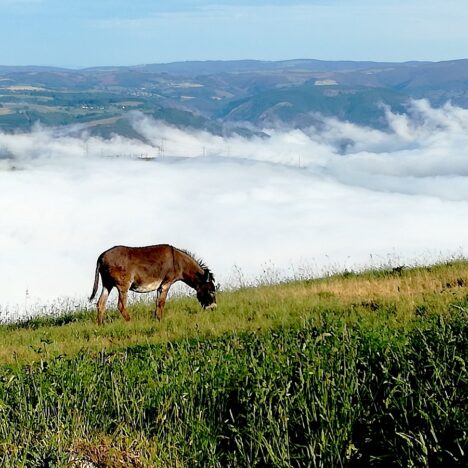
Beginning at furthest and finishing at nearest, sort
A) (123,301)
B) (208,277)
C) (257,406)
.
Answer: (208,277) → (123,301) → (257,406)

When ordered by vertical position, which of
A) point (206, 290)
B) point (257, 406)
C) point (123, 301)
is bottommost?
point (123, 301)

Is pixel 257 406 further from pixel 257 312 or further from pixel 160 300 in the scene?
pixel 160 300

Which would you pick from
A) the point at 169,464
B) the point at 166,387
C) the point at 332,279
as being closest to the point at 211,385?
the point at 166,387

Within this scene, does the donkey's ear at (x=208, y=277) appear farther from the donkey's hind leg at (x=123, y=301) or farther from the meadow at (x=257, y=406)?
the meadow at (x=257, y=406)

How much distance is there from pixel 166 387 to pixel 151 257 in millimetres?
9508

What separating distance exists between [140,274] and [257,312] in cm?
332

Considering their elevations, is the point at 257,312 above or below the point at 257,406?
below

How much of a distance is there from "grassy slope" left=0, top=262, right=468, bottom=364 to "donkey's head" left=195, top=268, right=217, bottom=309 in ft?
0.78

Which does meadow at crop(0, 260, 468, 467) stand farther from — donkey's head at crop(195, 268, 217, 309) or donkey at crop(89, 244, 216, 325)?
donkey at crop(89, 244, 216, 325)

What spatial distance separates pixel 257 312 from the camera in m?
14.8

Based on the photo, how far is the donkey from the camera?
16609 millimetres

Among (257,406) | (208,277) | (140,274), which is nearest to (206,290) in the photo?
(208,277)

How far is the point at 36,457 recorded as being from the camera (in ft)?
19.9

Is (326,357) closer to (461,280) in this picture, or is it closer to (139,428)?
Answer: (139,428)
